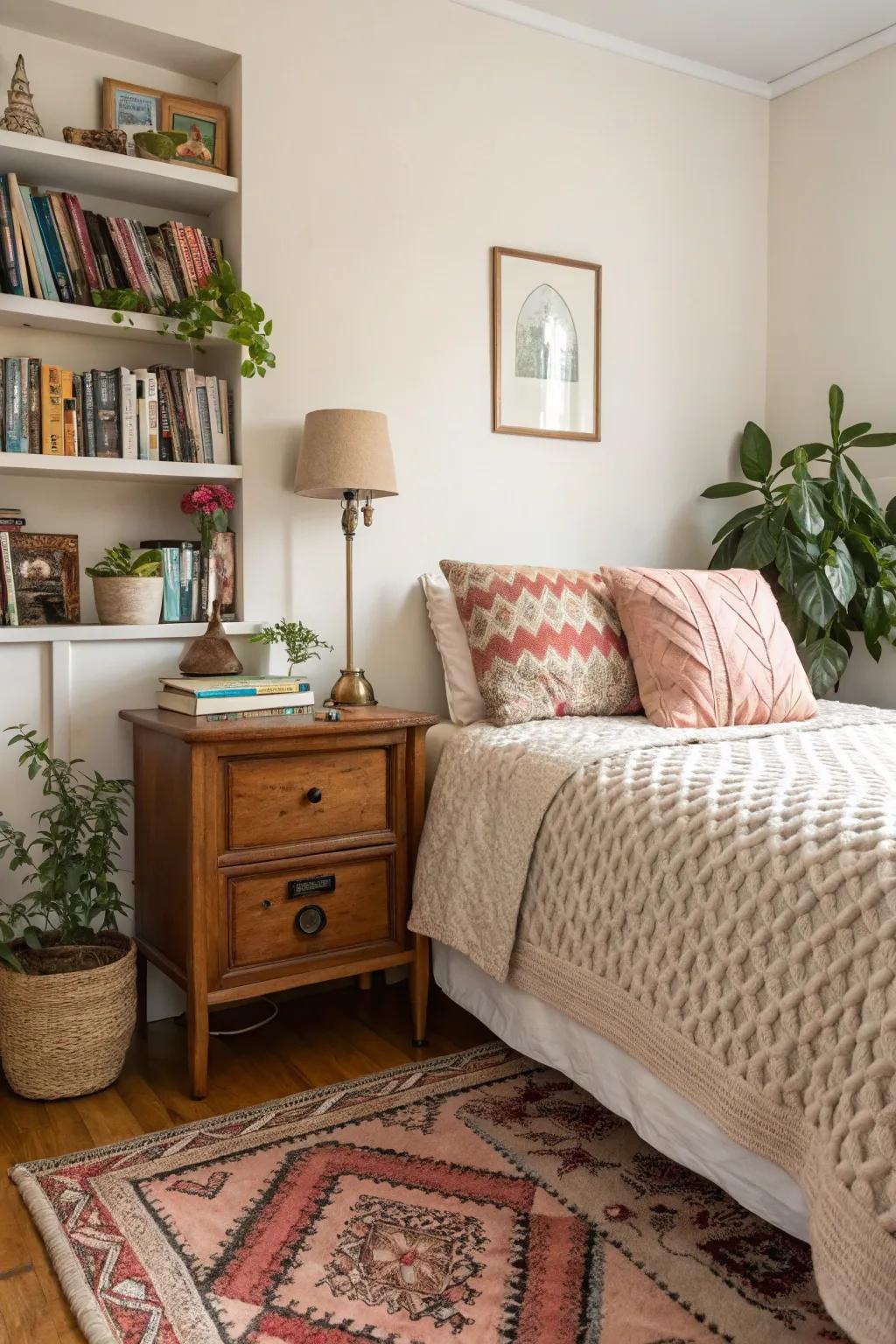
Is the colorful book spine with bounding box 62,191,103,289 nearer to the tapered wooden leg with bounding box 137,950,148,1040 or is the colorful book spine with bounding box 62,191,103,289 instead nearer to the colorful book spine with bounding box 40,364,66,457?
the colorful book spine with bounding box 40,364,66,457

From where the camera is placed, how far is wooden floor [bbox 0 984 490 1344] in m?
1.48

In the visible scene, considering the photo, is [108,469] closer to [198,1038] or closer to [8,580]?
[8,580]

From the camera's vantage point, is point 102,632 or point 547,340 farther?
point 547,340

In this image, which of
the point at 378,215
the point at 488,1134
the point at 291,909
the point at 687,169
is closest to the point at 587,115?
the point at 687,169

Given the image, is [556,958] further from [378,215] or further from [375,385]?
[378,215]

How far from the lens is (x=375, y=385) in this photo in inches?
105

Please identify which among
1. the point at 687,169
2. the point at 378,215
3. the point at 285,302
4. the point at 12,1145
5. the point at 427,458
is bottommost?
the point at 12,1145

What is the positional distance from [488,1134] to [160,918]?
0.81 m

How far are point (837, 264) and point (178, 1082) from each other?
283 cm

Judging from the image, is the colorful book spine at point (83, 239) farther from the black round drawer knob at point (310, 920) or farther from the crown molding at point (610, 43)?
the black round drawer knob at point (310, 920)

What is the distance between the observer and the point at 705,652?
7.84ft

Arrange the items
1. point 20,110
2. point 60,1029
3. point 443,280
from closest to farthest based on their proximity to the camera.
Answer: point 60,1029, point 20,110, point 443,280

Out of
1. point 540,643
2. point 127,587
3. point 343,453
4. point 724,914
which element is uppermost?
point 343,453

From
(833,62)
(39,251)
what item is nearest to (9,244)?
(39,251)
